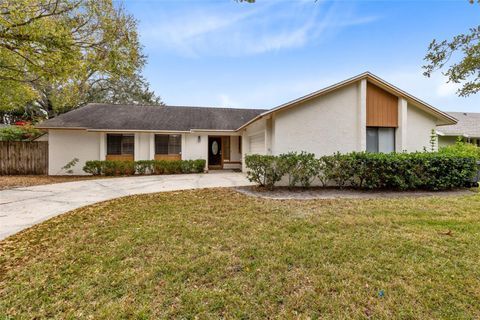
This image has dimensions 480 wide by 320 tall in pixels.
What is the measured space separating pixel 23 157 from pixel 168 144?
8254 mm

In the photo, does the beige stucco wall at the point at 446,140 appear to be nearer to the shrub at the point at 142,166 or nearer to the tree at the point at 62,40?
the shrub at the point at 142,166

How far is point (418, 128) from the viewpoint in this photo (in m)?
10.3

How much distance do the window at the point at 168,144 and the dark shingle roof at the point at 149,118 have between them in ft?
2.04

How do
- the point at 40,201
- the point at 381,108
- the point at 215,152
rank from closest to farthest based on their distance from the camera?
the point at 40,201
the point at 381,108
the point at 215,152

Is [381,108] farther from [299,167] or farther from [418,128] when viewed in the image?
[299,167]

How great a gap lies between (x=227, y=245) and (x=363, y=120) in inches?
333

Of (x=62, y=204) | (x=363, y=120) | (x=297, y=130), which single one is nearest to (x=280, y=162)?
(x=297, y=130)

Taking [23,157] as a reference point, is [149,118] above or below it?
above

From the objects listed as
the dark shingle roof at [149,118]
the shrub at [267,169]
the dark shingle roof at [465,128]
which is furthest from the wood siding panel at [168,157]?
the dark shingle roof at [465,128]

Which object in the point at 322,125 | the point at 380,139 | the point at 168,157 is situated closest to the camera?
the point at 322,125

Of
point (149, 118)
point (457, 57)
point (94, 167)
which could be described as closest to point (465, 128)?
point (457, 57)

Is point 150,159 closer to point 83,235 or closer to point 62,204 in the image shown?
point 62,204

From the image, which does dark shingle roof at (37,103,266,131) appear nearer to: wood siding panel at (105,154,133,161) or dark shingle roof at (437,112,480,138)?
wood siding panel at (105,154,133,161)

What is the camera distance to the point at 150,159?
48.9 ft
